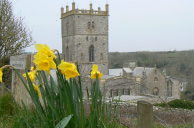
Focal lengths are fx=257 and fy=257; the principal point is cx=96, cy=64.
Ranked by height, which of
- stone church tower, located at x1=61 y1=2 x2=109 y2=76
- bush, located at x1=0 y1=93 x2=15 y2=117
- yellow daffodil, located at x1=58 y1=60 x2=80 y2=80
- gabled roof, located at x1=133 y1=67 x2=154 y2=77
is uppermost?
stone church tower, located at x1=61 y1=2 x2=109 y2=76

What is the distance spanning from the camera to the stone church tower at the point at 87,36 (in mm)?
30359

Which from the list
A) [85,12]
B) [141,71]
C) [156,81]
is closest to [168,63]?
[141,71]

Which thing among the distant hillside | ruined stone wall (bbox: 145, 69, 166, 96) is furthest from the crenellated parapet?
the distant hillside

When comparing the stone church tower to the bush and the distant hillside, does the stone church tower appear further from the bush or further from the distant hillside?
the bush

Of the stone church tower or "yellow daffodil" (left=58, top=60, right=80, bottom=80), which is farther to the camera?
the stone church tower

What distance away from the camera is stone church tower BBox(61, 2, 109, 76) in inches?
1195

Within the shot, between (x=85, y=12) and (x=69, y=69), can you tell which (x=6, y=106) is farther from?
(x=85, y=12)

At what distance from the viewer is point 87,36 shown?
31.0m

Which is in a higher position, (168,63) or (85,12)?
(85,12)

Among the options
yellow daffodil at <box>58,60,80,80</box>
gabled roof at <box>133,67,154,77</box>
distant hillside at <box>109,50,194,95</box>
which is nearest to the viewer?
yellow daffodil at <box>58,60,80,80</box>

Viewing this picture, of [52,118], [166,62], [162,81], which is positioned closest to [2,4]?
[52,118]

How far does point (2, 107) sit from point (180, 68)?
4726 centimetres

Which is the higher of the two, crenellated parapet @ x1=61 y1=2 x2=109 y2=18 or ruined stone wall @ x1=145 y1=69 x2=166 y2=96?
crenellated parapet @ x1=61 y1=2 x2=109 y2=18

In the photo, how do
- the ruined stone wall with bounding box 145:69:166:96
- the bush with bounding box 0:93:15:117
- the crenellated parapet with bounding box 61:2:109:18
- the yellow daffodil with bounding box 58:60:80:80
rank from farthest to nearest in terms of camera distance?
the crenellated parapet with bounding box 61:2:109:18, the ruined stone wall with bounding box 145:69:166:96, the bush with bounding box 0:93:15:117, the yellow daffodil with bounding box 58:60:80:80
